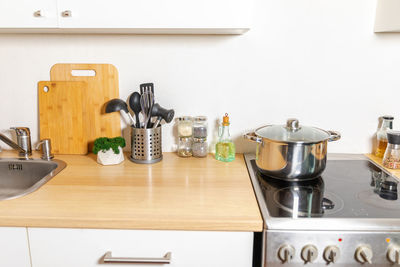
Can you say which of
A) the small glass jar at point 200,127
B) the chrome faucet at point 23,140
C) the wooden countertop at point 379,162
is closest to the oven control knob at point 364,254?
the wooden countertop at point 379,162

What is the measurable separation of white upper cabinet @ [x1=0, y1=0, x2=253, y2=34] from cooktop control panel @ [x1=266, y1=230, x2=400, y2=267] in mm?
717

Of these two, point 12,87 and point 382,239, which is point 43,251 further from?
point 382,239

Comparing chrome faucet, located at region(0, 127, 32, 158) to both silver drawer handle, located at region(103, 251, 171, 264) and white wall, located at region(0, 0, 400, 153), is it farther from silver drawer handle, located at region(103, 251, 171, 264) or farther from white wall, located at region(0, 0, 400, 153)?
silver drawer handle, located at region(103, 251, 171, 264)

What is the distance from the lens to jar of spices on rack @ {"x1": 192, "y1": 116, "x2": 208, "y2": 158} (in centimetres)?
151

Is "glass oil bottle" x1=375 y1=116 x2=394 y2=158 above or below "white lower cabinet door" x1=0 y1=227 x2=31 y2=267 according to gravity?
above

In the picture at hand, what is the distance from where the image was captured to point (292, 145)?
121 centimetres

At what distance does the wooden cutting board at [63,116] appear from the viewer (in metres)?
1.55

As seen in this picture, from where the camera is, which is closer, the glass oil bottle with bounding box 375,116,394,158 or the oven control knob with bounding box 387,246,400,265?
the oven control knob with bounding box 387,246,400,265

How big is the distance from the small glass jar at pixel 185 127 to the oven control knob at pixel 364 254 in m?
0.83

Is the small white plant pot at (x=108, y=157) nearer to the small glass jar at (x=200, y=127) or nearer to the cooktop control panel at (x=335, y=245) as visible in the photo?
the small glass jar at (x=200, y=127)

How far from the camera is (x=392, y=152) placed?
140 centimetres

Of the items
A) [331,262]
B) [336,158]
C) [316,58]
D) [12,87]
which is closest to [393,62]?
[316,58]

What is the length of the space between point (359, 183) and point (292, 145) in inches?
12.9

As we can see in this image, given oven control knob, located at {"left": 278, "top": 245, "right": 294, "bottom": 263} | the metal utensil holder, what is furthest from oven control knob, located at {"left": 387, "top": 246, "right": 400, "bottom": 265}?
the metal utensil holder
